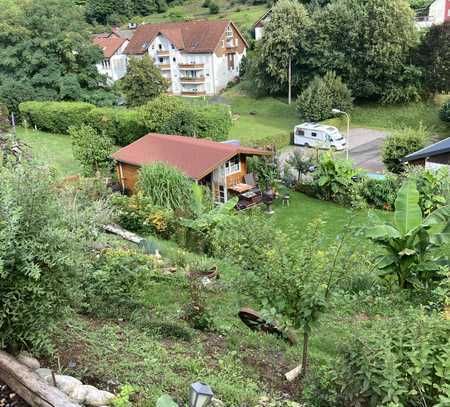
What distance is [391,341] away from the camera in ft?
16.5

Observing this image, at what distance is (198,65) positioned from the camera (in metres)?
50.2

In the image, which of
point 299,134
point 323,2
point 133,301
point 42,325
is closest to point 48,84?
point 299,134

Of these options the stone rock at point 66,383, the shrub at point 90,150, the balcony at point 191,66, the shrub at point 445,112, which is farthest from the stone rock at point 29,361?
the balcony at point 191,66

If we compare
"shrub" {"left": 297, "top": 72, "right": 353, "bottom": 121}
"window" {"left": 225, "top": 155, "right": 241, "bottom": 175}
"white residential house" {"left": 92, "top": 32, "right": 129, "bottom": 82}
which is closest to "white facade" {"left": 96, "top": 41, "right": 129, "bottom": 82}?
"white residential house" {"left": 92, "top": 32, "right": 129, "bottom": 82}

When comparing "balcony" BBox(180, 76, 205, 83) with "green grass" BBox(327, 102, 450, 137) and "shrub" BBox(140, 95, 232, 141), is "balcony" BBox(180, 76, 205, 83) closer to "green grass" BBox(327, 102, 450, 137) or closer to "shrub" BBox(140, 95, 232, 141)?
"green grass" BBox(327, 102, 450, 137)

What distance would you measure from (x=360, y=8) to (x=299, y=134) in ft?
39.0

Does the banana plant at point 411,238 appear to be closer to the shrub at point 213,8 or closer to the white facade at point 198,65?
the white facade at point 198,65

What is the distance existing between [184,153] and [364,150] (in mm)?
15241

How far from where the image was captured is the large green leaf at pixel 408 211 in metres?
11.1

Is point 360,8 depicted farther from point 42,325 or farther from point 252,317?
point 42,325

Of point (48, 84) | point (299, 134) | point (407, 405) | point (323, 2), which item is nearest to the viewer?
point (407, 405)

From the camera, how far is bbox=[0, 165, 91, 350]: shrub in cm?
477

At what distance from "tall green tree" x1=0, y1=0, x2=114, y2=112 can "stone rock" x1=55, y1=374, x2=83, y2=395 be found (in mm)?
34891

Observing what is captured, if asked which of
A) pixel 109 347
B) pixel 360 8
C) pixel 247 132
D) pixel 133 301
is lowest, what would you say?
pixel 247 132
